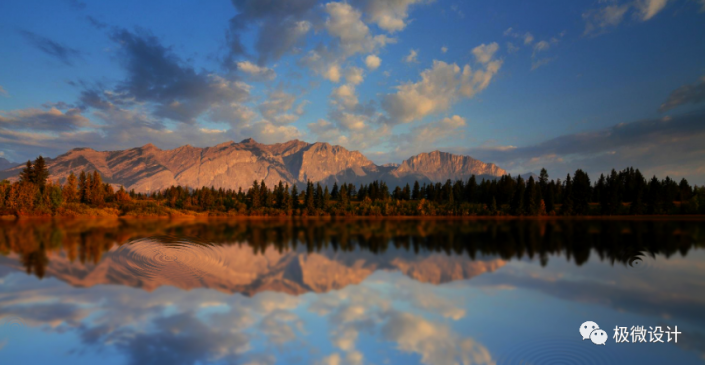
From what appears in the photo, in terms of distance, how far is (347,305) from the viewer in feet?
60.1

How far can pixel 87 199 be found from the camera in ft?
390

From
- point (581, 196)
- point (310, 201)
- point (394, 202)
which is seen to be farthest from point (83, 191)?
point (581, 196)

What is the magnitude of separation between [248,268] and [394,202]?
12284cm

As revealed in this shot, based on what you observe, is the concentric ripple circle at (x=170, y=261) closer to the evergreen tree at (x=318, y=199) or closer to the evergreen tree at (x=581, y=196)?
the evergreen tree at (x=318, y=199)

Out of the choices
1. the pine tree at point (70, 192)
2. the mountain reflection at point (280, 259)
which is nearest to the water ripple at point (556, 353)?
the mountain reflection at point (280, 259)

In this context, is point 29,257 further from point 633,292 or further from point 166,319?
point 633,292

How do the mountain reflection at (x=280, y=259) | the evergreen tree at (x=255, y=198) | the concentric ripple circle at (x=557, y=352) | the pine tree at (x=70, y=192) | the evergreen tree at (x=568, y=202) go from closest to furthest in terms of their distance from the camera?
the concentric ripple circle at (x=557, y=352), the mountain reflection at (x=280, y=259), the pine tree at (x=70, y=192), the evergreen tree at (x=568, y=202), the evergreen tree at (x=255, y=198)

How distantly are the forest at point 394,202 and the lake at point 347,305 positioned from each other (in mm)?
89773

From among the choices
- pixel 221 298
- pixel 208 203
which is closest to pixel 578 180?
pixel 221 298

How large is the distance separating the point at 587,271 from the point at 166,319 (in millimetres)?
34751

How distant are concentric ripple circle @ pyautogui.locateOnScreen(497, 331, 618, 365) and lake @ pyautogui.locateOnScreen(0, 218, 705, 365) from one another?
0.25 ft

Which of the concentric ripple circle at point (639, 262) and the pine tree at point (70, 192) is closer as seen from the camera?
the concentric ripple circle at point (639, 262)

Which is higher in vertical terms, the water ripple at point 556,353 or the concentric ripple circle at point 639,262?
the water ripple at point 556,353

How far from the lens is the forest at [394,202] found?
106 m
